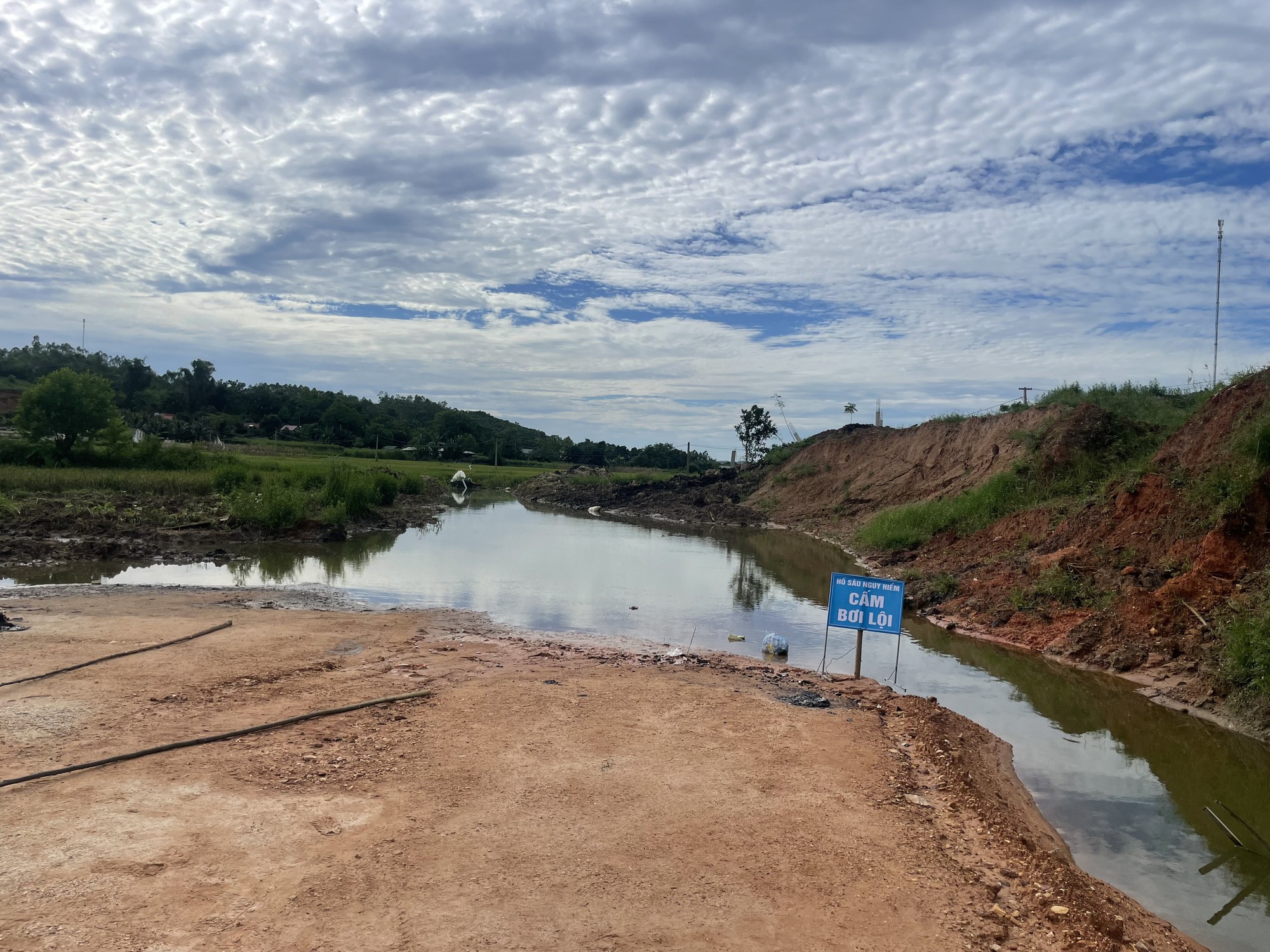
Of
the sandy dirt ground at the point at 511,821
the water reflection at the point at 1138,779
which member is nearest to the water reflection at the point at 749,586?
the water reflection at the point at 1138,779

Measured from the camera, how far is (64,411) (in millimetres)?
33531

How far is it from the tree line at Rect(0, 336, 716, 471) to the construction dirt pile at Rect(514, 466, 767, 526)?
30779mm

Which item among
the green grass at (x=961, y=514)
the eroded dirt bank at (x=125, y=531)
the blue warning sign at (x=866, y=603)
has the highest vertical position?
the green grass at (x=961, y=514)

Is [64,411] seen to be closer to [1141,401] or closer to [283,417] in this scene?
[1141,401]

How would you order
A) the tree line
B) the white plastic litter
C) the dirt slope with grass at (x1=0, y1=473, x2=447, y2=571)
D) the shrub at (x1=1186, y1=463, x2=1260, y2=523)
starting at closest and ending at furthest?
the white plastic litter → the shrub at (x1=1186, y1=463, x2=1260, y2=523) → the dirt slope with grass at (x1=0, y1=473, x2=447, y2=571) → the tree line

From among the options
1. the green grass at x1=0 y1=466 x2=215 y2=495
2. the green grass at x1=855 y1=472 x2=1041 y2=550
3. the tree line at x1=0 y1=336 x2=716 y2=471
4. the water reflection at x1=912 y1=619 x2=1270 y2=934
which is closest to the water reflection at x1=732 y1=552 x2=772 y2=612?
the green grass at x1=855 y1=472 x2=1041 y2=550

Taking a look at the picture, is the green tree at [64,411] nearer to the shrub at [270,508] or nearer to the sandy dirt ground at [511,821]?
the shrub at [270,508]

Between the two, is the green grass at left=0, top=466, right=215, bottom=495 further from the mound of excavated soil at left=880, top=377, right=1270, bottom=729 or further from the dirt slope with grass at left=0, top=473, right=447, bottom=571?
the mound of excavated soil at left=880, top=377, right=1270, bottom=729

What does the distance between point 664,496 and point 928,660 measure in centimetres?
3608

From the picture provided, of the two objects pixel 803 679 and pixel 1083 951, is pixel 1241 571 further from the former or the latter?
pixel 1083 951

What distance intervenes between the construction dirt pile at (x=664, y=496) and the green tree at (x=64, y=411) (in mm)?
24611

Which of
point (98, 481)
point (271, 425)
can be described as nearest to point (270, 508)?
point (98, 481)

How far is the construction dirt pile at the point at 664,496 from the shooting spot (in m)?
43.2

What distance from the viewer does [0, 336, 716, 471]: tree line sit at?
81.1 meters
